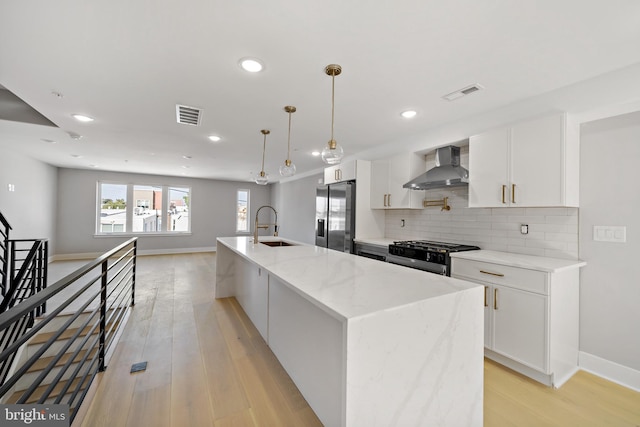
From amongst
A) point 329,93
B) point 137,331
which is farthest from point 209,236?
point 329,93

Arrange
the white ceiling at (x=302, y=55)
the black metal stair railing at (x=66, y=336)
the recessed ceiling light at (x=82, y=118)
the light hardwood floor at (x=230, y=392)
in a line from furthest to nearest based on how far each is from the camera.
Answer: the recessed ceiling light at (x=82, y=118) < the light hardwood floor at (x=230, y=392) < the white ceiling at (x=302, y=55) < the black metal stair railing at (x=66, y=336)

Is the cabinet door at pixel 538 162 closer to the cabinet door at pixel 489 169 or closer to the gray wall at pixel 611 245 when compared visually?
the cabinet door at pixel 489 169

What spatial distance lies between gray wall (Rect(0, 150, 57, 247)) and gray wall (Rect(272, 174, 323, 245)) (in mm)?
5502

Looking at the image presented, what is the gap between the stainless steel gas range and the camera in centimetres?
266

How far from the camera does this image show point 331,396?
1429 mm

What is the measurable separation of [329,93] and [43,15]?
1931 mm

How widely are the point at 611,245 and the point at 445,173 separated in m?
1.45

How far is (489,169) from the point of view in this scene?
8.68 ft

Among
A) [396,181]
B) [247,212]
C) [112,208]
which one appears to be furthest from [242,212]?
[396,181]

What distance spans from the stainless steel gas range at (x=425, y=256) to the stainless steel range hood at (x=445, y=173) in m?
0.73

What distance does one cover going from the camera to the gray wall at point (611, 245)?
2.01 metres

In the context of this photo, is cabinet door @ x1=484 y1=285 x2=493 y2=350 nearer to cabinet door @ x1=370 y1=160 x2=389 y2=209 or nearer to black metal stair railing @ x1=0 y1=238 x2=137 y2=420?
cabinet door @ x1=370 y1=160 x2=389 y2=209

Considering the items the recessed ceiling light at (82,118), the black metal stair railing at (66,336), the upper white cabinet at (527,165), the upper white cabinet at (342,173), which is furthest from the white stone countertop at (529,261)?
the recessed ceiling light at (82,118)

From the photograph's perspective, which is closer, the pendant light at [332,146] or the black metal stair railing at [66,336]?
the black metal stair railing at [66,336]
